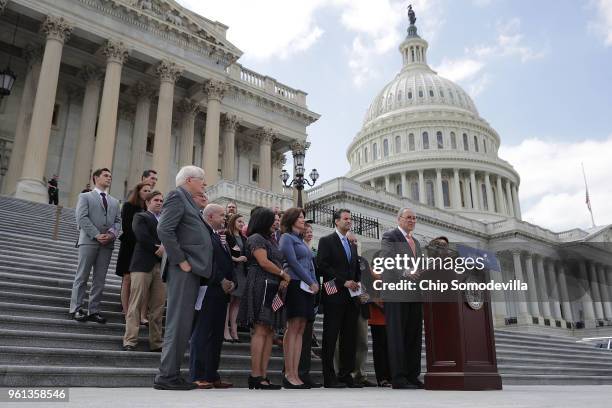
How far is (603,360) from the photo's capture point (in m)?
15.1

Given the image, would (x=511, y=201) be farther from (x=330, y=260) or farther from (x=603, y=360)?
(x=330, y=260)

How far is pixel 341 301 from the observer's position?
6398 mm

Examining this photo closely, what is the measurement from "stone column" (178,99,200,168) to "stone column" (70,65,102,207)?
4.71m

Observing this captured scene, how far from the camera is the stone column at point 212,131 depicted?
2581 cm

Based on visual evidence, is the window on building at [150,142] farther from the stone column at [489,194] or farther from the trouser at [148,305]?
the stone column at [489,194]

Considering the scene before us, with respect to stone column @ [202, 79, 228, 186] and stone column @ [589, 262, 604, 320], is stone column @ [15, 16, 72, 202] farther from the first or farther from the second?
stone column @ [589, 262, 604, 320]

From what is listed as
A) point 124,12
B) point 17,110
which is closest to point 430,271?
point 124,12

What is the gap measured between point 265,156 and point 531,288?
109 ft

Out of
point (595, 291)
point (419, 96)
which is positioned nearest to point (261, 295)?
point (595, 291)

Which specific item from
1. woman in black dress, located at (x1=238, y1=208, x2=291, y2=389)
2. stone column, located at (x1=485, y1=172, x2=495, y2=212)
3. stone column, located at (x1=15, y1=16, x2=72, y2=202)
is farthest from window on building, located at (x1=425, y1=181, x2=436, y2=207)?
woman in black dress, located at (x1=238, y1=208, x2=291, y2=389)

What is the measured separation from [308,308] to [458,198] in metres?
66.0

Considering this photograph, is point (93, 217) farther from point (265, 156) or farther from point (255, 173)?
point (255, 173)

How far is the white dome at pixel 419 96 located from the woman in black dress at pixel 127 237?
247 ft

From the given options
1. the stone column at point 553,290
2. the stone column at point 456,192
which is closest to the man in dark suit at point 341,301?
the stone column at point 553,290
